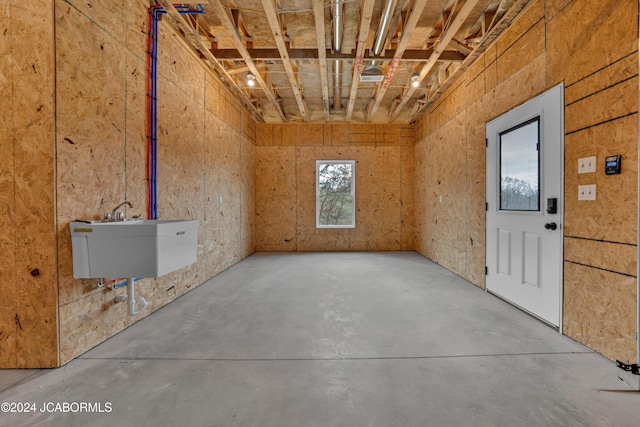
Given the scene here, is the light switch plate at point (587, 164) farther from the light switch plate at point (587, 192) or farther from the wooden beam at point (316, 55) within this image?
the wooden beam at point (316, 55)

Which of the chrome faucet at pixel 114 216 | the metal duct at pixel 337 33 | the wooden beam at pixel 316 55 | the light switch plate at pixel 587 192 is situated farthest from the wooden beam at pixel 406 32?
the chrome faucet at pixel 114 216

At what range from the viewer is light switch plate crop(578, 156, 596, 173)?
2074 millimetres

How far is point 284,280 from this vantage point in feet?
13.3

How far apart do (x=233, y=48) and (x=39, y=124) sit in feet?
8.96

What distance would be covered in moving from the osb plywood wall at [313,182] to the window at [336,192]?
12 cm

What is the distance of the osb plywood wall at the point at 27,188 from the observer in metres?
1.83

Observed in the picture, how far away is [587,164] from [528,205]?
74cm

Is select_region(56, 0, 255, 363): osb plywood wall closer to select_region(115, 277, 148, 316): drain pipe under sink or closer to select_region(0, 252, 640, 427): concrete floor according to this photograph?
select_region(115, 277, 148, 316): drain pipe under sink

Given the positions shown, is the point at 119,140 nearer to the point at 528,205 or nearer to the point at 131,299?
the point at 131,299

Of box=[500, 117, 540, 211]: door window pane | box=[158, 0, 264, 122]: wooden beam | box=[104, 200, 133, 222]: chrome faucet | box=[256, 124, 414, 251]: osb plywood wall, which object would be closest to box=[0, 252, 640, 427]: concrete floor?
box=[104, 200, 133, 222]: chrome faucet

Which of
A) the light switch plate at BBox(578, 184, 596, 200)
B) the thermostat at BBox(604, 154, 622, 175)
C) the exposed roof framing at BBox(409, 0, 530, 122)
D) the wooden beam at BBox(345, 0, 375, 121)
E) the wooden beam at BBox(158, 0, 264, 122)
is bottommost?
the light switch plate at BBox(578, 184, 596, 200)

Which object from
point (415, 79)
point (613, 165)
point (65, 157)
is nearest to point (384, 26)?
point (415, 79)

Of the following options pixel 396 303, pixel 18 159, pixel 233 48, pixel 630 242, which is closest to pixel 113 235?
pixel 18 159

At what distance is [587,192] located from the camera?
6.95 ft
